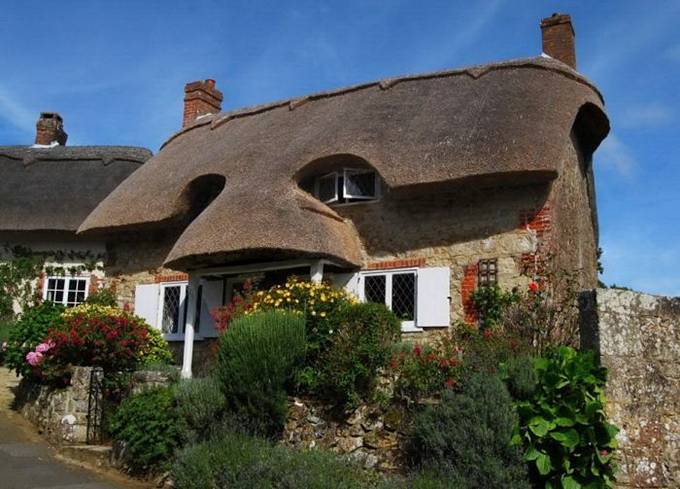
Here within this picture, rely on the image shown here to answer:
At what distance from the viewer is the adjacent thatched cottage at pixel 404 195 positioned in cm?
985

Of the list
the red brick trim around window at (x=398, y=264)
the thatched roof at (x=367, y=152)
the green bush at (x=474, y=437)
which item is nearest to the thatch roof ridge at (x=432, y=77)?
the thatched roof at (x=367, y=152)

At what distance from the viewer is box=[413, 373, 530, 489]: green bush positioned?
6148 millimetres

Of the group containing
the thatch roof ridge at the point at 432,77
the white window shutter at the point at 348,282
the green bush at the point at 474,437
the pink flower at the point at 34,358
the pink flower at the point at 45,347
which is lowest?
the green bush at the point at 474,437

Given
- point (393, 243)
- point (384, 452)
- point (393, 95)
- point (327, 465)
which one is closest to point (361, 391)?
point (384, 452)

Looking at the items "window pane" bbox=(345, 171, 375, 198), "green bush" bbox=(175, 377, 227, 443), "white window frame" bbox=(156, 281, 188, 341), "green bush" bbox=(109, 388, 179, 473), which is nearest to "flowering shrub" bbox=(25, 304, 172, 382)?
"green bush" bbox=(109, 388, 179, 473)

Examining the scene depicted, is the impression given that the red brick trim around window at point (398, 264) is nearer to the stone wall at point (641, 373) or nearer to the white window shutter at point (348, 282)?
the white window shutter at point (348, 282)

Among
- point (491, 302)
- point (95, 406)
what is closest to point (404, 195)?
point (491, 302)

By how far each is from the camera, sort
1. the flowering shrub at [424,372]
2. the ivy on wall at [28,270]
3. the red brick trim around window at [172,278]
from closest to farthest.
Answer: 1. the flowering shrub at [424,372]
2. the red brick trim around window at [172,278]
3. the ivy on wall at [28,270]

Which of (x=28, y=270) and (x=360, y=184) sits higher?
(x=360, y=184)

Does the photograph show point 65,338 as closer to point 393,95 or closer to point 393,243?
point 393,243

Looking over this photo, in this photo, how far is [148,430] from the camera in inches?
315

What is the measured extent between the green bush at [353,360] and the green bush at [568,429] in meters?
1.74

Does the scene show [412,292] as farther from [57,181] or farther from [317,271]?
[57,181]

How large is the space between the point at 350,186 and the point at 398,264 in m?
1.58
